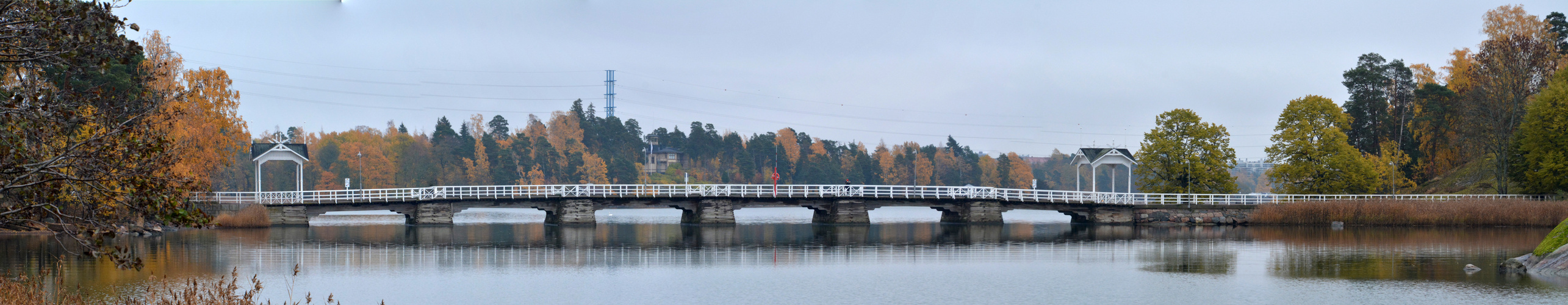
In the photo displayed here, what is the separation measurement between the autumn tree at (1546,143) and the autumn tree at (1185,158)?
560 inches

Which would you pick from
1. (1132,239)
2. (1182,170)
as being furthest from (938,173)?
(1132,239)

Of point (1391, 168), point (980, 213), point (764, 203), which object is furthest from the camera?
point (1391, 168)

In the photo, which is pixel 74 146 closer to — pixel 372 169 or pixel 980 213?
pixel 980 213

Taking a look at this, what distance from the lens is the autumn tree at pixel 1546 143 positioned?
5628cm

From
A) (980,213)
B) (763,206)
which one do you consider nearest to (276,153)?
(763,206)

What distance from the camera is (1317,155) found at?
202ft

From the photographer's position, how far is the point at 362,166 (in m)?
103

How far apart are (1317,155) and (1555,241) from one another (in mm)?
36725

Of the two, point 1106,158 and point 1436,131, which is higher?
point 1436,131

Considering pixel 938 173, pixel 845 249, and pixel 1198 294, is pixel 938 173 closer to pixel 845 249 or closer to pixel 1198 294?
pixel 845 249

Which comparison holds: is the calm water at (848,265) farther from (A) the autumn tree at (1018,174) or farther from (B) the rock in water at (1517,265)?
(A) the autumn tree at (1018,174)

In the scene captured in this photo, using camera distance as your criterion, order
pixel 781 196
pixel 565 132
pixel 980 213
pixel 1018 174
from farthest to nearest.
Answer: pixel 1018 174
pixel 565 132
pixel 980 213
pixel 781 196

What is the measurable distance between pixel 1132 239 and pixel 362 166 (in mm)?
79259

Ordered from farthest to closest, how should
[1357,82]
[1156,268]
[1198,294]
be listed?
[1357,82], [1156,268], [1198,294]
